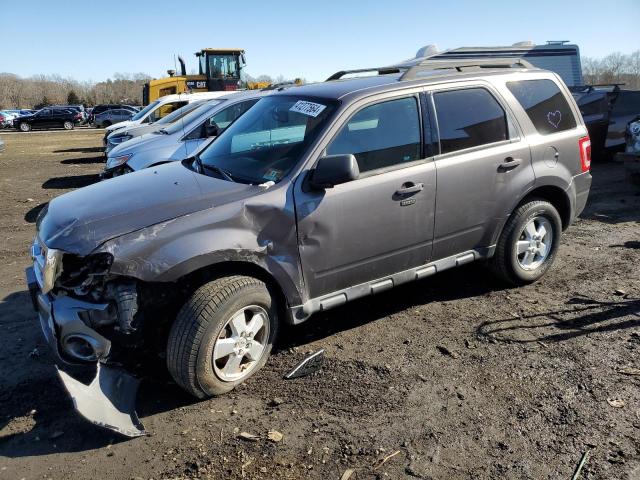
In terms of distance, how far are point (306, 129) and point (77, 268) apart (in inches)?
70.7

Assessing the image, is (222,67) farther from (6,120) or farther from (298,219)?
(6,120)

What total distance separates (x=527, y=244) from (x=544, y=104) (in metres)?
1.28

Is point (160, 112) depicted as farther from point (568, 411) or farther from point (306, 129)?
point (568, 411)

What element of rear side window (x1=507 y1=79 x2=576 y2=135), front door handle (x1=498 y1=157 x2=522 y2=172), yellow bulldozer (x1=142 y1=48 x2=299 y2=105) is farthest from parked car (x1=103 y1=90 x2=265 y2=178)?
yellow bulldozer (x1=142 y1=48 x2=299 y2=105)

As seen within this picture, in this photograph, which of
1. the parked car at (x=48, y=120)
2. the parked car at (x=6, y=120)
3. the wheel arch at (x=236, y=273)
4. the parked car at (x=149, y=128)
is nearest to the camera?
the wheel arch at (x=236, y=273)

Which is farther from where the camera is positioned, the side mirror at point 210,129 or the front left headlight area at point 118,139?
the front left headlight area at point 118,139

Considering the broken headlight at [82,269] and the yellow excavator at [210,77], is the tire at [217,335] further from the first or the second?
the yellow excavator at [210,77]

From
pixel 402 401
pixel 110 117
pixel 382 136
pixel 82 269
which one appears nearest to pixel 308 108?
pixel 382 136

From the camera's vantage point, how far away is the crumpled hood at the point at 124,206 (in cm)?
312

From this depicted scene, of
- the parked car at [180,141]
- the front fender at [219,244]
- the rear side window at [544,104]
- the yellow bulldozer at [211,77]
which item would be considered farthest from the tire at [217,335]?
the yellow bulldozer at [211,77]

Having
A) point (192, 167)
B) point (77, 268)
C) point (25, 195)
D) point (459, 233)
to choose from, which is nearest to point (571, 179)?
point (459, 233)

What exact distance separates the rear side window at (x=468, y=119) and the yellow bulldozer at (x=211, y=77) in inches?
684

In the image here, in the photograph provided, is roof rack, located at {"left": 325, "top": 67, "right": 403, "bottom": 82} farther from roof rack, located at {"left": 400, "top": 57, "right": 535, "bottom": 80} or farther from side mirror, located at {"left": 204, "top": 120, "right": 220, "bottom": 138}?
side mirror, located at {"left": 204, "top": 120, "right": 220, "bottom": 138}

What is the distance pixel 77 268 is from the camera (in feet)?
10.4
